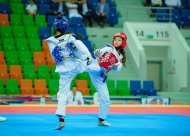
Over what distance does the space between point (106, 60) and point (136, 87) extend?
9351 mm

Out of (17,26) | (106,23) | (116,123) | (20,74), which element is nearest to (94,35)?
(106,23)

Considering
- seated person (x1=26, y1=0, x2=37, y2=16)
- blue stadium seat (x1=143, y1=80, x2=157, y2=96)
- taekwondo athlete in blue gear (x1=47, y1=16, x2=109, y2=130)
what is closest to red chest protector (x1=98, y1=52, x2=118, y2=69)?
taekwondo athlete in blue gear (x1=47, y1=16, x2=109, y2=130)

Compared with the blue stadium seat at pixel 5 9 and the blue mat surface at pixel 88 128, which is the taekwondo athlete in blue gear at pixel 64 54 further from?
the blue stadium seat at pixel 5 9

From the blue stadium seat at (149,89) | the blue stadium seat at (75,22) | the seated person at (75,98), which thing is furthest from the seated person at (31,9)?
the seated person at (75,98)

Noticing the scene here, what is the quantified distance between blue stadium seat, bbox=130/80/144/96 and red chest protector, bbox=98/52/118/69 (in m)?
9.03

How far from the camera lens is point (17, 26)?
18.1 m

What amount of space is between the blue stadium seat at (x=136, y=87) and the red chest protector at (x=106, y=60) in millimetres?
9029

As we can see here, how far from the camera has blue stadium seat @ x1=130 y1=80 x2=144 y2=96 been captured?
16.6 m

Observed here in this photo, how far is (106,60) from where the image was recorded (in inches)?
302

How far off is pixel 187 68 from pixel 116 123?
10.7m

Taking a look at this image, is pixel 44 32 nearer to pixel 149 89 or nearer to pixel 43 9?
pixel 43 9

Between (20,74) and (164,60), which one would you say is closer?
(20,74)

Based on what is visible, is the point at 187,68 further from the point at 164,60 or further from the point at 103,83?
the point at 103,83

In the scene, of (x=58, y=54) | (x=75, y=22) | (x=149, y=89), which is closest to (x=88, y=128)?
(x=58, y=54)
